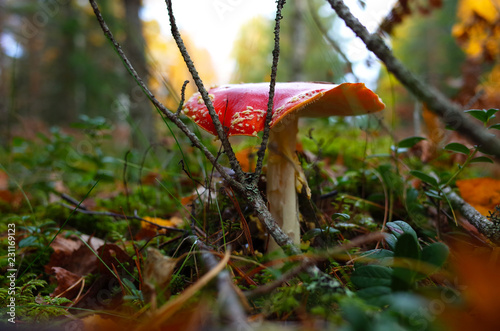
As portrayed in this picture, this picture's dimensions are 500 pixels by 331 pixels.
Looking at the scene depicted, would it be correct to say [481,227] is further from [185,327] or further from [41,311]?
[41,311]

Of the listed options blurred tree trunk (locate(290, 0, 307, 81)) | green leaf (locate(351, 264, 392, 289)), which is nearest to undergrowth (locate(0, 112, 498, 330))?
green leaf (locate(351, 264, 392, 289))

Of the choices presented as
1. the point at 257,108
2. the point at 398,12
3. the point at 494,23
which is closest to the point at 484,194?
the point at 257,108

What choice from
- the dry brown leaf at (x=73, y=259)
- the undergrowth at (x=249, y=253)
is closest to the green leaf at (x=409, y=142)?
the undergrowth at (x=249, y=253)

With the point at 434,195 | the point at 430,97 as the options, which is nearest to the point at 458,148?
the point at 434,195

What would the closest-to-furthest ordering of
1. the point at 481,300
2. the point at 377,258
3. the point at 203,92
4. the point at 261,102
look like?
1. the point at 481,300
2. the point at 377,258
3. the point at 203,92
4. the point at 261,102

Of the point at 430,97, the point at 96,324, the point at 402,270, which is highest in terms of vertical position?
the point at 430,97

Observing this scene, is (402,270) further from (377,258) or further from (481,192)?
(481,192)
